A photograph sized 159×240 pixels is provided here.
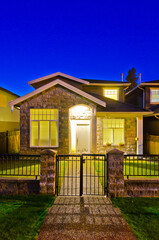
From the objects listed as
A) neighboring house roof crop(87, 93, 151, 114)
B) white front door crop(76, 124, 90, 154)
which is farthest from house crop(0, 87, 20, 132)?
neighboring house roof crop(87, 93, 151, 114)

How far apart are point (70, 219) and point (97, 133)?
7487 mm

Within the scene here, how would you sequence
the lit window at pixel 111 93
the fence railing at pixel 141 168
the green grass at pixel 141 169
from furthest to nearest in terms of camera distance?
the lit window at pixel 111 93, the fence railing at pixel 141 168, the green grass at pixel 141 169

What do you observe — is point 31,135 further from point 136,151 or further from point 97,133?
point 136,151

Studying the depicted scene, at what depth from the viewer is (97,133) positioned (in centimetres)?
1108

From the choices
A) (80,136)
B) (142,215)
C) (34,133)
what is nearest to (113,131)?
(80,136)

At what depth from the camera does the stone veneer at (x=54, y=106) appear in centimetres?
1070

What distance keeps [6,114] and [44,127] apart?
839cm

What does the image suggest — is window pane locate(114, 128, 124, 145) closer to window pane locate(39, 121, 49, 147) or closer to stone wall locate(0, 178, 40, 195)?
window pane locate(39, 121, 49, 147)

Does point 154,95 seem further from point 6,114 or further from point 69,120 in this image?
point 6,114

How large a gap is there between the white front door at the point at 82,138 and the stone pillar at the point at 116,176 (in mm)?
6217

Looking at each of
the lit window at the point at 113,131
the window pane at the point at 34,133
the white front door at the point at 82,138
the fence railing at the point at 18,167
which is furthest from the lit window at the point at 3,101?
the lit window at the point at 113,131

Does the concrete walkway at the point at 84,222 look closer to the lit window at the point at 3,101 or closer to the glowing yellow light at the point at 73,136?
the glowing yellow light at the point at 73,136

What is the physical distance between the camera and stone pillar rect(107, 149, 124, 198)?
5.31 m

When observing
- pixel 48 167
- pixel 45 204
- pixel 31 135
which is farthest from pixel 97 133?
pixel 45 204
